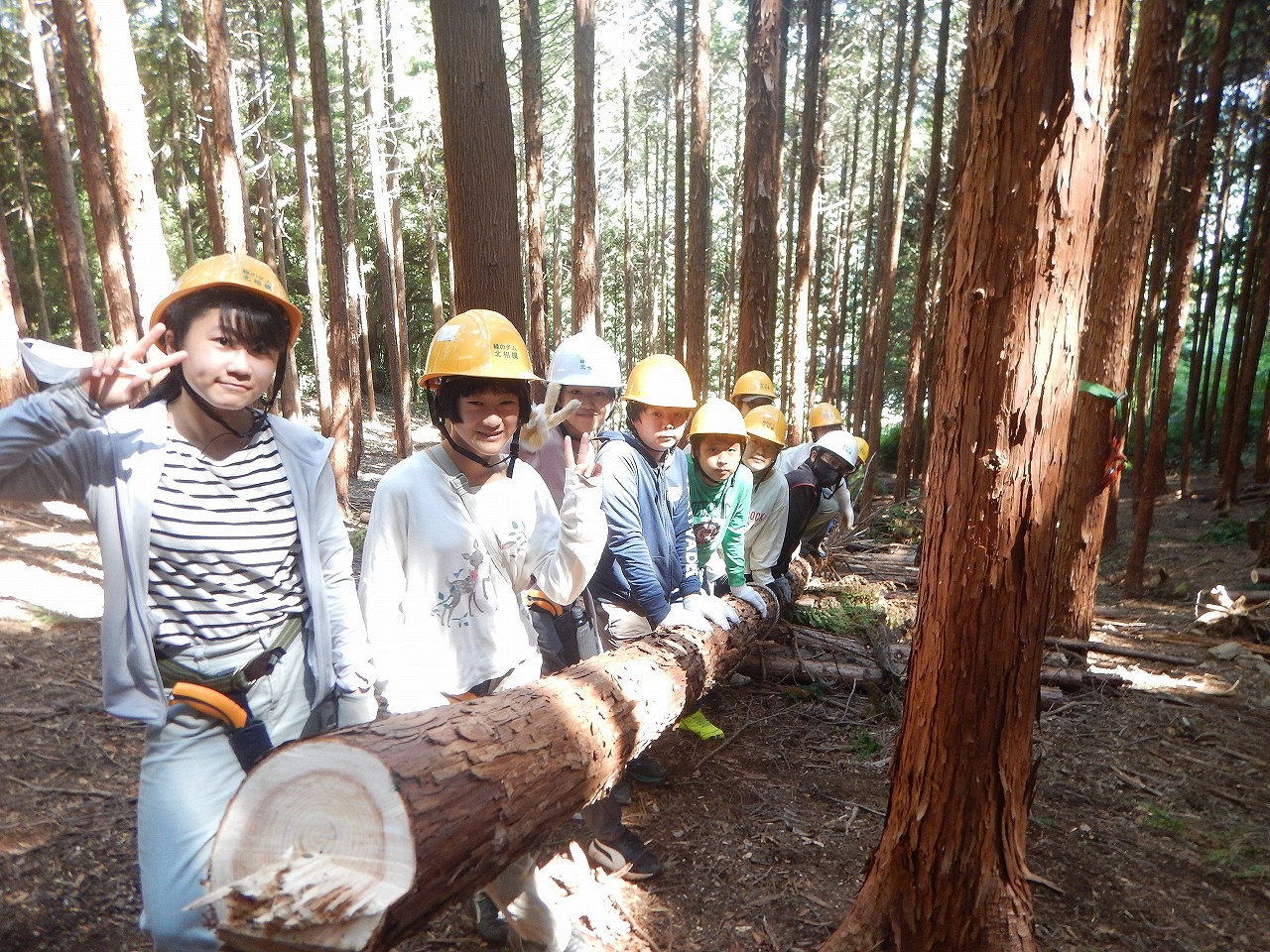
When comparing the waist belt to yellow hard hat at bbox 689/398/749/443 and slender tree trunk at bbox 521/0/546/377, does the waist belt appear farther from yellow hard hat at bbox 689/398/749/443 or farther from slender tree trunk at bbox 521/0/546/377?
slender tree trunk at bbox 521/0/546/377

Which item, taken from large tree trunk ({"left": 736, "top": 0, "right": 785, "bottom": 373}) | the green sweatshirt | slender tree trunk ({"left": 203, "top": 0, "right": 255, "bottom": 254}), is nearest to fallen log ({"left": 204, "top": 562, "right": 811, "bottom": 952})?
the green sweatshirt

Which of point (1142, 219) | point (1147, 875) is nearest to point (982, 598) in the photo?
point (1147, 875)

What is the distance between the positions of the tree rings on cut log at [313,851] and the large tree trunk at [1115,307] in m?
5.10

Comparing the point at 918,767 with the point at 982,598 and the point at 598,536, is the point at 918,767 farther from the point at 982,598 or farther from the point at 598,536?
the point at 598,536

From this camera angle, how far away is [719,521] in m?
4.58

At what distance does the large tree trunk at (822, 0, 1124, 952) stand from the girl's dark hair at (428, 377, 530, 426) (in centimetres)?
146

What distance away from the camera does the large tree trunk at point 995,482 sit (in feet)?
6.41

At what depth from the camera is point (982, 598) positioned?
2154 millimetres

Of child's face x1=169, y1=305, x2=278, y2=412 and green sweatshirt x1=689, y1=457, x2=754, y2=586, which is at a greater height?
child's face x1=169, y1=305, x2=278, y2=412

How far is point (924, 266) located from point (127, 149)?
10.7 metres

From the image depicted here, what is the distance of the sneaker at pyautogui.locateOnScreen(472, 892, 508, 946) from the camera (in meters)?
2.74

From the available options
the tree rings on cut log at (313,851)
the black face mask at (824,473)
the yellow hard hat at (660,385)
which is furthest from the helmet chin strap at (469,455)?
the black face mask at (824,473)

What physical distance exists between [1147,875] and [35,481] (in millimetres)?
4181

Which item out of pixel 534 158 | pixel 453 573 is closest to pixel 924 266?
pixel 534 158
